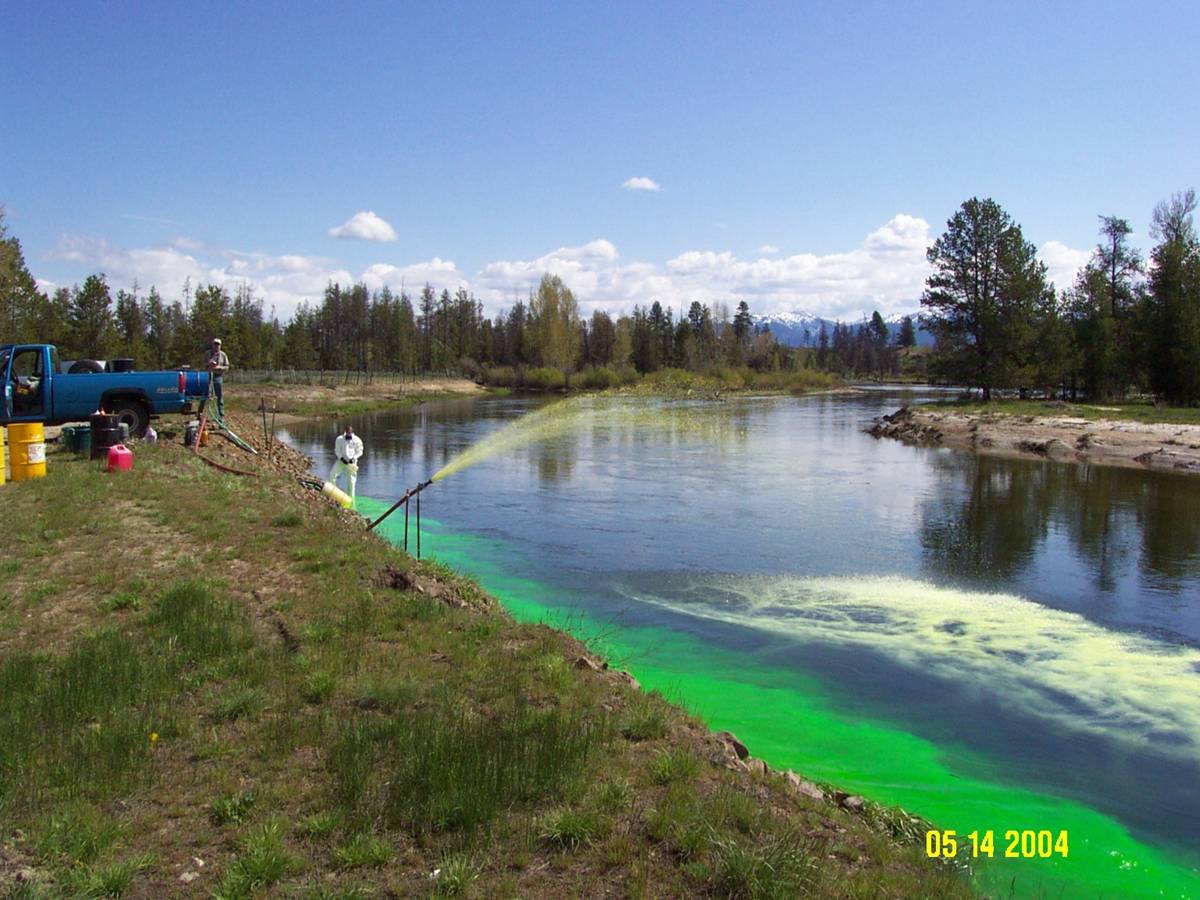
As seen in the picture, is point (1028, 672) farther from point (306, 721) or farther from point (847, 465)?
point (847, 465)

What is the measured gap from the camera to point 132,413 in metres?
22.5

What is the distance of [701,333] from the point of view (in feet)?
527

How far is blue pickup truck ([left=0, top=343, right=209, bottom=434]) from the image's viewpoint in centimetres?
2161

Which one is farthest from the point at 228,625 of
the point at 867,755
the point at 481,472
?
the point at 481,472

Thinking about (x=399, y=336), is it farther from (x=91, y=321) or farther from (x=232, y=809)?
(x=232, y=809)

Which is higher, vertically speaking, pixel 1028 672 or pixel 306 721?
pixel 306 721

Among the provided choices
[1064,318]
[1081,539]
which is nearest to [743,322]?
[1064,318]

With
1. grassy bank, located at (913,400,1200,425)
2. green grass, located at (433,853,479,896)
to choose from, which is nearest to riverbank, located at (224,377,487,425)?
grassy bank, located at (913,400,1200,425)

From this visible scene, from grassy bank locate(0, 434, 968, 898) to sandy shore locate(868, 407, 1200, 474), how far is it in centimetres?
3541

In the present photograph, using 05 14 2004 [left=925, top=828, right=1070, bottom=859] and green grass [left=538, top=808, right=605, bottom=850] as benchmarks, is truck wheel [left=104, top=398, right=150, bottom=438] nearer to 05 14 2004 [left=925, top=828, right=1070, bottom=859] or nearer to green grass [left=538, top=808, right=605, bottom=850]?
green grass [left=538, top=808, right=605, bottom=850]

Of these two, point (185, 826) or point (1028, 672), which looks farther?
point (1028, 672)

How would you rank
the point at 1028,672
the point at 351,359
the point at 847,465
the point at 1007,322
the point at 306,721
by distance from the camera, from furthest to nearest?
the point at 351,359, the point at 1007,322, the point at 847,465, the point at 1028,672, the point at 306,721

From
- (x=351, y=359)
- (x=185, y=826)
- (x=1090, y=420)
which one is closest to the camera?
(x=185, y=826)

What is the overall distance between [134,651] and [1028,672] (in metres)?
11.8
